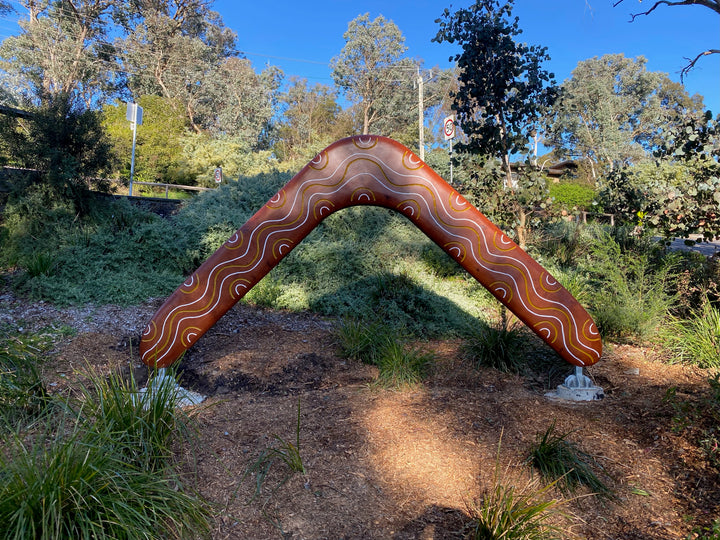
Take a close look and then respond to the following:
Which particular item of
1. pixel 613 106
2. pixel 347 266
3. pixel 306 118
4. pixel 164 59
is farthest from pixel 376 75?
pixel 347 266

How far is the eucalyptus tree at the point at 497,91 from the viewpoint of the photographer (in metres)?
6.35

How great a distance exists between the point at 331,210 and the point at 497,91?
12.8ft

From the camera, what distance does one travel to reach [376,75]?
3434 centimetres

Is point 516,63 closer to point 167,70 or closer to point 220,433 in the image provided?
point 220,433

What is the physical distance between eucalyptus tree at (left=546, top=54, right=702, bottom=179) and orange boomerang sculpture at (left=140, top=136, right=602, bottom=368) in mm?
37141

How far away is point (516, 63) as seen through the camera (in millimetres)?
6348

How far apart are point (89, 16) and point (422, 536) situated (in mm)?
36053

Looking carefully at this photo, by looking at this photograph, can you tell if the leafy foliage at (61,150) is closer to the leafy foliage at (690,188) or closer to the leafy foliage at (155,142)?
the leafy foliage at (690,188)

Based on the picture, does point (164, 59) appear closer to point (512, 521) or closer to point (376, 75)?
point (376, 75)

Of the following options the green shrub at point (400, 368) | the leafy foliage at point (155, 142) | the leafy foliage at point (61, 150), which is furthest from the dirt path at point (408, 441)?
the leafy foliage at point (155, 142)

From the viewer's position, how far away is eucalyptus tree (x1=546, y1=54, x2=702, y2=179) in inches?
1540

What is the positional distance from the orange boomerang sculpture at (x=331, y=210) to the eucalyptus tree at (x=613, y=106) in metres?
37.1

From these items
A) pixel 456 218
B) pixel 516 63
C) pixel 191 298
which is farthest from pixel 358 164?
pixel 516 63

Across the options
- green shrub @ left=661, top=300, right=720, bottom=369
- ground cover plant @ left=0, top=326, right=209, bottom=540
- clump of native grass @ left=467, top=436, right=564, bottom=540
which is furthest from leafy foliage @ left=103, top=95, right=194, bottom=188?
clump of native grass @ left=467, top=436, right=564, bottom=540
